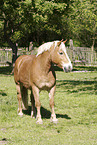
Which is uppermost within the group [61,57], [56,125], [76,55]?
[61,57]

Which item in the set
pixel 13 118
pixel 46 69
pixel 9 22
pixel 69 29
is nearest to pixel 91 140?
pixel 46 69

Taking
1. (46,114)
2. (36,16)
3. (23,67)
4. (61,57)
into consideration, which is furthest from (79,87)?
(36,16)

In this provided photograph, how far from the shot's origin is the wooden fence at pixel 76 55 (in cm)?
3819

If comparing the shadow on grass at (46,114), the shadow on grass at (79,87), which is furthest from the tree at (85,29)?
the shadow on grass at (46,114)

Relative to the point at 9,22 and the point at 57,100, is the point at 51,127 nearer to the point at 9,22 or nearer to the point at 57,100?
the point at 57,100

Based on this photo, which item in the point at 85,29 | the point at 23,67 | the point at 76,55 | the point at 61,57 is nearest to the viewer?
the point at 61,57

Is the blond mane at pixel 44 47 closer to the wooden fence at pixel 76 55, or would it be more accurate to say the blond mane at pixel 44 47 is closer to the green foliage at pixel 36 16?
the green foliage at pixel 36 16

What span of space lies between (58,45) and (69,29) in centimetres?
3302

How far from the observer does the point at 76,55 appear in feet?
133

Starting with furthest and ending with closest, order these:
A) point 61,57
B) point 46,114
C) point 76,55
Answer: point 76,55 < point 46,114 < point 61,57

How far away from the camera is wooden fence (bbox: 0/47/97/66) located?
38188mm

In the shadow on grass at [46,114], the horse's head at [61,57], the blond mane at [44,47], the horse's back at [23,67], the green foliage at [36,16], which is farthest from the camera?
the green foliage at [36,16]

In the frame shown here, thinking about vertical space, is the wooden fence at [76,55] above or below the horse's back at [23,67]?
below

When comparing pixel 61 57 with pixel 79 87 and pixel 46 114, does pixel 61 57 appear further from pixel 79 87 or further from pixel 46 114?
pixel 79 87
